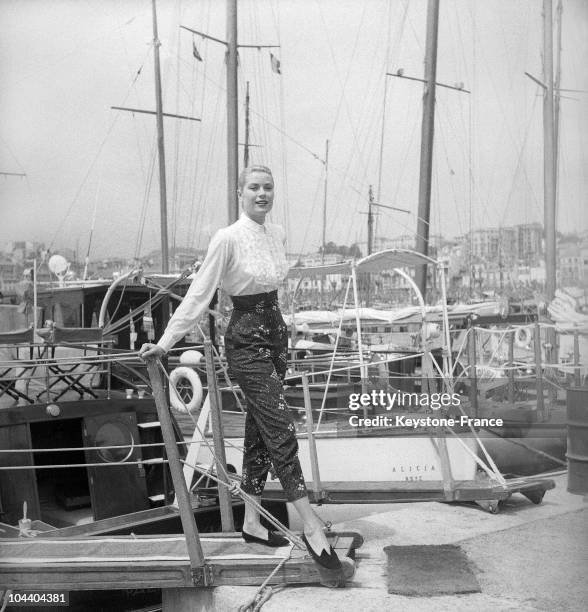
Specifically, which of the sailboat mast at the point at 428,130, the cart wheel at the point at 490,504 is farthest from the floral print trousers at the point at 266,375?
the sailboat mast at the point at 428,130

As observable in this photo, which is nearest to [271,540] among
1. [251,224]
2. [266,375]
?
[266,375]

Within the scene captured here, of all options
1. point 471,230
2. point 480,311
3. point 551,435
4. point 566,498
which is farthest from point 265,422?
point 471,230

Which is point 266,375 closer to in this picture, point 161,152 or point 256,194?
point 256,194

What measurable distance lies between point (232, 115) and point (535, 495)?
11176mm

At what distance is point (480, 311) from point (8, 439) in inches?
473

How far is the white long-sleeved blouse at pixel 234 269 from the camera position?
2.94 metres

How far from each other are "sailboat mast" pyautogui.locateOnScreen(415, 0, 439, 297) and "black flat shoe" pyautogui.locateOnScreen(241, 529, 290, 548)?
43.5ft

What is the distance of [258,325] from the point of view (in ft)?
10.1

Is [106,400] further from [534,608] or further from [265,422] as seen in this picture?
[534,608]

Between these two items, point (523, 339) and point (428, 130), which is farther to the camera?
point (428, 130)

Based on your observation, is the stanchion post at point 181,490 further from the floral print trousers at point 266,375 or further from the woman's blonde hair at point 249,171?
the woman's blonde hair at point 249,171

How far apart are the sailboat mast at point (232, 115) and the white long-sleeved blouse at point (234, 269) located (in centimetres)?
1092

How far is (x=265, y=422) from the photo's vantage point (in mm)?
3047

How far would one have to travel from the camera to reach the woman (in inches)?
117
